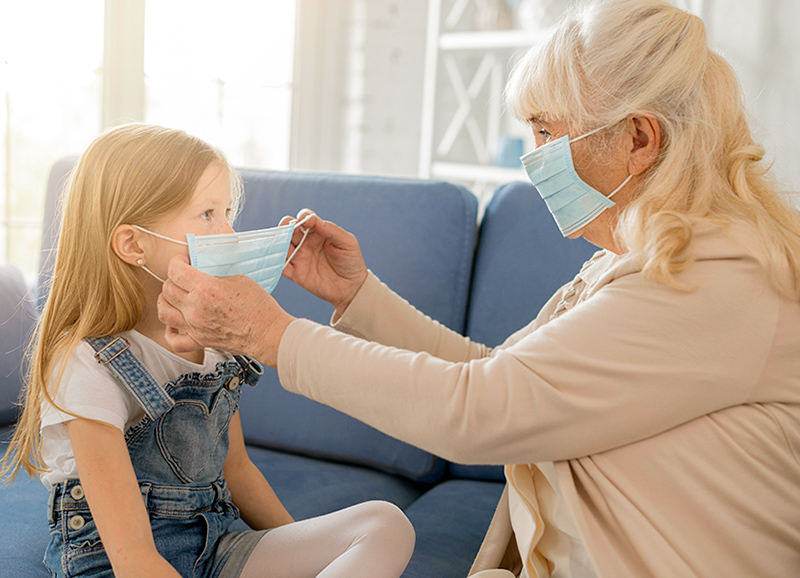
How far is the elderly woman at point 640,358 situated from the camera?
79cm

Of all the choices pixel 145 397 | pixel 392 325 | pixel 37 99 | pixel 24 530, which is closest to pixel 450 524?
pixel 392 325

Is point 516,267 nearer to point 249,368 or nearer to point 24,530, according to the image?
point 249,368

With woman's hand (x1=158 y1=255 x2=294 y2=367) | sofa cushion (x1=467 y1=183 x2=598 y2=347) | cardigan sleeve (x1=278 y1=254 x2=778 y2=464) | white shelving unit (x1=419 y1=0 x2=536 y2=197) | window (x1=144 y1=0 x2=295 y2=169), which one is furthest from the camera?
white shelving unit (x1=419 y1=0 x2=536 y2=197)

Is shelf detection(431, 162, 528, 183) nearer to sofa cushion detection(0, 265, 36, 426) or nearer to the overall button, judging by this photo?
sofa cushion detection(0, 265, 36, 426)

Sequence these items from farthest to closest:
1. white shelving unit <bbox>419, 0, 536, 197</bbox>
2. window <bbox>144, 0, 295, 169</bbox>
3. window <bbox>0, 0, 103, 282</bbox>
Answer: white shelving unit <bbox>419, 0, 536, 197</bbox>
window <bbox>144, 0, 295, 169</bbox>
window <bbox>0, 0, 103, 282</bbox>

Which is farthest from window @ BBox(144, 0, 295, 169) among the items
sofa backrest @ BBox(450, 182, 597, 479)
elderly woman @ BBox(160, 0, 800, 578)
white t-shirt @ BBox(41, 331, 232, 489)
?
elderly woman @ BBox(160, 0, 800, 578)

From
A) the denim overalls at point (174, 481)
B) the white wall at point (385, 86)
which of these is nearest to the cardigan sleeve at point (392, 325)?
the denim overalls at point (174, 481)

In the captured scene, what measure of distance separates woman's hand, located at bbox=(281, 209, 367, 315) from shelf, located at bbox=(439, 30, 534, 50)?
6.49ft

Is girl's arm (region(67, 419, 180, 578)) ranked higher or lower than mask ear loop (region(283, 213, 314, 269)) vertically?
lower

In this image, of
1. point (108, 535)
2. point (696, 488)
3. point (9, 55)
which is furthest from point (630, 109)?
point (9, 55)

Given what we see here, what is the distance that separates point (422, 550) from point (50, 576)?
611mm

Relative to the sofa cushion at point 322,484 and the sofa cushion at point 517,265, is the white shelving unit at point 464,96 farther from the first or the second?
the sofa cushion at point 322,484

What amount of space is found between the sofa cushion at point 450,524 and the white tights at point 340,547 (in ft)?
0.47

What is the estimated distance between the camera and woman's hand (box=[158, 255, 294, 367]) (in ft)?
2.93
